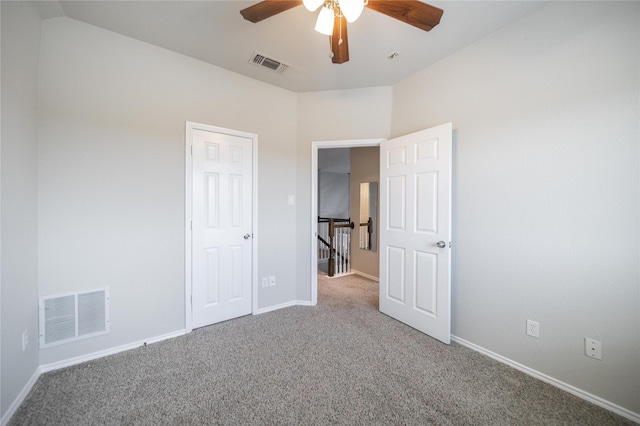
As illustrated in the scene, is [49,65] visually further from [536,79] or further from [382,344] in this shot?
[536,79]

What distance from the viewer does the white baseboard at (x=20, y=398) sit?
139 centimetres

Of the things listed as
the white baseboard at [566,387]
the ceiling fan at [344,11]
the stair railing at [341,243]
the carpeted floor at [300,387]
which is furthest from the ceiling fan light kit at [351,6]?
the stair railing at [341,243]

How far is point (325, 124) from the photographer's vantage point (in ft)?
10.1

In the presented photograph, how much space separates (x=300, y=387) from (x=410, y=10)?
247cm

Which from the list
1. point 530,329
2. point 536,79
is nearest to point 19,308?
point 530,329

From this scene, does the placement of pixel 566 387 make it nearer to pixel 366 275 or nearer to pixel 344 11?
pixel 344 11

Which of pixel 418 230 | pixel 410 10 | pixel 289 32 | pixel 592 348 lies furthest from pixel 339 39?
pixel 592 348

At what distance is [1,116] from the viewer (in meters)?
1.39

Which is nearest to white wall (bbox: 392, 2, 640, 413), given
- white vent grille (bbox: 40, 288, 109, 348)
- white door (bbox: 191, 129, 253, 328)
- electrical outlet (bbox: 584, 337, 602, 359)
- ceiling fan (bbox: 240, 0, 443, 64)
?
electrical outlet (bbox: 584, 337, 602, 359)

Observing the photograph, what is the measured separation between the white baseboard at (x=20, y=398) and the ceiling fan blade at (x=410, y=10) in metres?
3.10

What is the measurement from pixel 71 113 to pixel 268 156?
1.68 meters

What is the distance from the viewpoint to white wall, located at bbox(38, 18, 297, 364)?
6.15ft

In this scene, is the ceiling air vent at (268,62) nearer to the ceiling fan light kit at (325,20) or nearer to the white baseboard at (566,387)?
the ceiling fan light kit at (325,20)

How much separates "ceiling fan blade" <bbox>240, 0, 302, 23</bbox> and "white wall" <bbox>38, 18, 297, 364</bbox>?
1.30 metres
